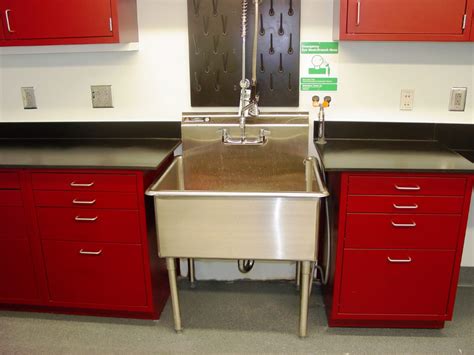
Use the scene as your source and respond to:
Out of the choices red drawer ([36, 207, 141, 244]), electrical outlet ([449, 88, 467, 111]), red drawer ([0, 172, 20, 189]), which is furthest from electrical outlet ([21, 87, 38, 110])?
electrical outlet ([449, 88, 467, 111])

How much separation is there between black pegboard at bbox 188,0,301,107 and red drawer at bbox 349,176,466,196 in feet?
2.14

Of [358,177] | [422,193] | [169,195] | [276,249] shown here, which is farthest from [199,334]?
[422,193]

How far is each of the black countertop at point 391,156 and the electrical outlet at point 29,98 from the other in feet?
5.21

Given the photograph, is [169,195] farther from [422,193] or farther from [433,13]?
[433,13]

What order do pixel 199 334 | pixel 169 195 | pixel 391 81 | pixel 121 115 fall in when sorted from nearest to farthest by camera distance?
pixel 169 195 < pixel 199 334 < pixel 391 81 < pixel 121 115

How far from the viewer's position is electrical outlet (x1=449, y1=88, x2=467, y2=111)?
2.21m

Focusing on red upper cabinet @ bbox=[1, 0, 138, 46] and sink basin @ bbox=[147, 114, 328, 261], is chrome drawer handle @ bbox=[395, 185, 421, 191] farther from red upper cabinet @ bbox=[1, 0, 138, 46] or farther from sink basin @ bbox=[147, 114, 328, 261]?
red upper cabinet @ bbox=[1, 0, 138, 46]

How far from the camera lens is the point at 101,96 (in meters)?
2.36

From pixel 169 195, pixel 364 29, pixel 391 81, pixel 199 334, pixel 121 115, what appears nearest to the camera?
pixel 169 195

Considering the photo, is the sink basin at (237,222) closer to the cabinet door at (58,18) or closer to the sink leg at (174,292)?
the sink leg at (174,292)

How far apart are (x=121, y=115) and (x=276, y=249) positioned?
1.16 m

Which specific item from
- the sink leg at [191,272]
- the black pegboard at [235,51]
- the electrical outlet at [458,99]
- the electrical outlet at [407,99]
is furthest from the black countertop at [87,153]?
the electrical outlet at [458,99]

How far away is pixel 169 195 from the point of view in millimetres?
1783

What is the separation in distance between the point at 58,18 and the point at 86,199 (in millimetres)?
845
